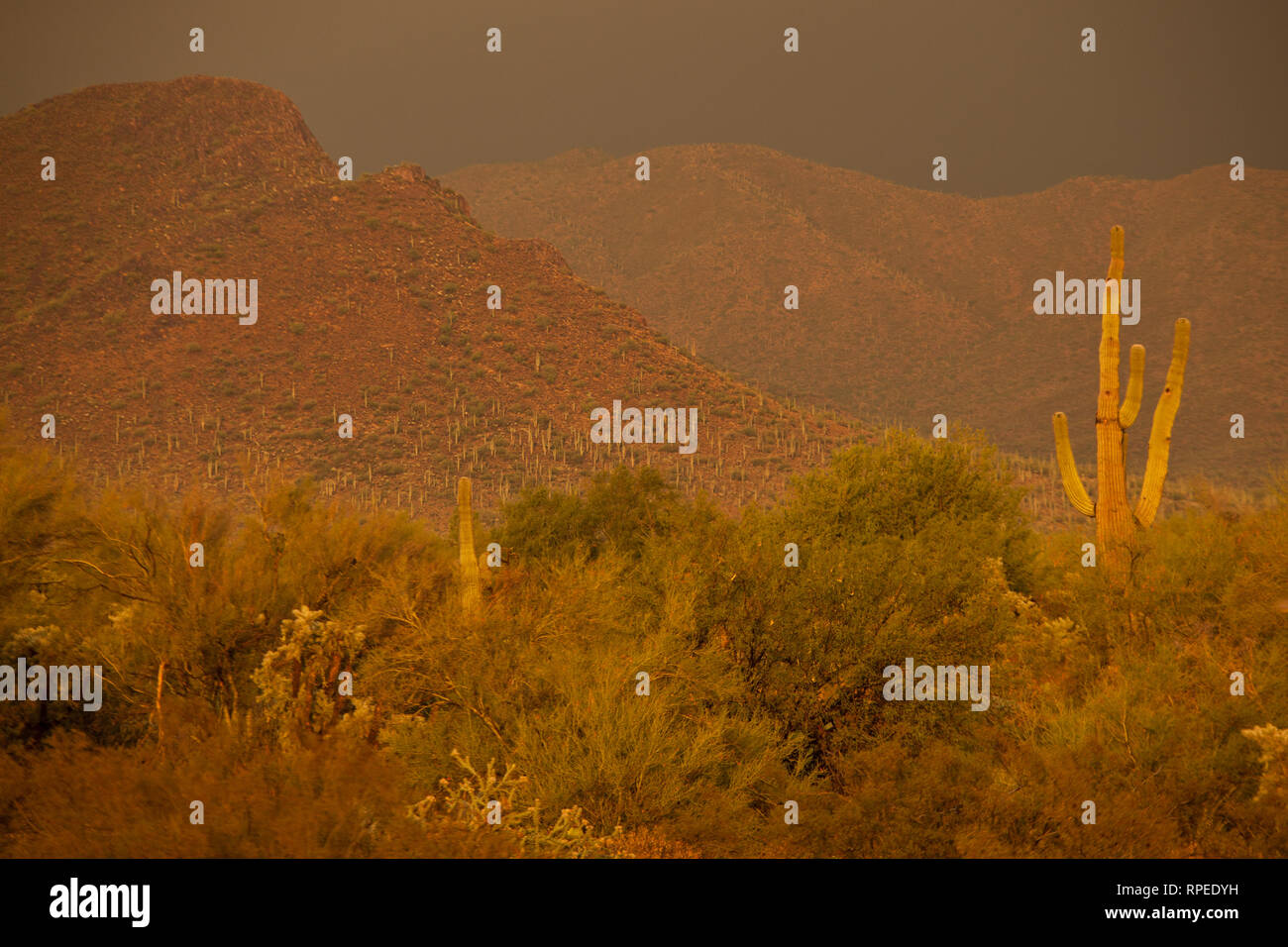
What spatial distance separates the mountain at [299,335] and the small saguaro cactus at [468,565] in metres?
20.2

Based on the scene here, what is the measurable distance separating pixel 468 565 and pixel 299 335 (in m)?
37.1

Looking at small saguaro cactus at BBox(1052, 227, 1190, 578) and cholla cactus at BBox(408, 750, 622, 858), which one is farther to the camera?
small saguaro cactus at BBox(1052, 227, 1190, 578)

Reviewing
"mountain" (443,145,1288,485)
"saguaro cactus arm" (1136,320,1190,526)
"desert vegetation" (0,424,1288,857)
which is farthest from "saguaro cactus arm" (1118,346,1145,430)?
"mountain" (443,145,1288,485)

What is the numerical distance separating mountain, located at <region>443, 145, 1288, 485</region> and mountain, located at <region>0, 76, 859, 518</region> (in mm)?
26872

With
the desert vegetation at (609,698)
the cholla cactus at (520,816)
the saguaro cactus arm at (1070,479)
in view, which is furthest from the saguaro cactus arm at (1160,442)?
the cholla cactus at (520,816)

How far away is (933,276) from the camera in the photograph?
9881 cm

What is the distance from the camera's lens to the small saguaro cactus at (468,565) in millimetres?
14069

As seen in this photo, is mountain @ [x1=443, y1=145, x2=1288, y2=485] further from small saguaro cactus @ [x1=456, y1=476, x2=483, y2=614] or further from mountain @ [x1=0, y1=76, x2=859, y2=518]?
small saguaro cactus @ [x1=456, y1=476, x2=483, y2=614]

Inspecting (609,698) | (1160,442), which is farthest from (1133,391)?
(609,698)

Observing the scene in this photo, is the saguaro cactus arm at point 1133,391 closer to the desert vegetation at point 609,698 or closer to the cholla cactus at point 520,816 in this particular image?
the desert vegetation at point 609,698

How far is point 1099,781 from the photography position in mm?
10133

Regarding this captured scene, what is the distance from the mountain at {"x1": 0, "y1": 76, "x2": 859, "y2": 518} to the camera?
4284 centimetres

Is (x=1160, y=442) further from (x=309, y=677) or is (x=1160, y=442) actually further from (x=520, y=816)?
(x=309, y=677)

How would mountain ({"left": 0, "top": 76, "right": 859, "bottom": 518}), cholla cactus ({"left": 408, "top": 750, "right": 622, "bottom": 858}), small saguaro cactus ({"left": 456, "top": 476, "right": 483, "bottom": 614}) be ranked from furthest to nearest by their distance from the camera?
mountain ({"left": 0, "top": 76, "right": 859, "bottom": 518}) < small saguaro cactus ({"left": 456, "top": 476, "right": 483, "bottom": 614}) < cholla cactus ({"left": 408, "top": 750, "right": 622, "bottom": 858})
